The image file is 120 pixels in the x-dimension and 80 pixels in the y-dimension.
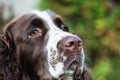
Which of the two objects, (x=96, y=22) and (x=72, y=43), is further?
(x=96, y=22)

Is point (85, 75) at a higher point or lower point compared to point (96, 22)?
higher

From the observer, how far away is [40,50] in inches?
357

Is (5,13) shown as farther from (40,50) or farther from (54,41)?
(54,41)

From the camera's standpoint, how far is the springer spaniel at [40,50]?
28.6 feet

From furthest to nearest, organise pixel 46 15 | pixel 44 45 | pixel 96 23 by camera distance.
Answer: pixel 96 23
pixel 46 15
pixel 44 45

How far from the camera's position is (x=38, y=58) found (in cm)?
912

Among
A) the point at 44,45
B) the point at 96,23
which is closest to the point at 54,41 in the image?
the point at 44,45

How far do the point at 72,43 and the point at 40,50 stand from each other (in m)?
0.59

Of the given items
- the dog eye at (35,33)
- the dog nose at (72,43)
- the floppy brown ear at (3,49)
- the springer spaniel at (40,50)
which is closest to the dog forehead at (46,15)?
the springer spaniel at (40,50)

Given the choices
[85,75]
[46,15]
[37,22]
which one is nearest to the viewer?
[37,22]

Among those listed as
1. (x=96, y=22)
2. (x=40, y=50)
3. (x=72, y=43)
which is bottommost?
(x=96, y=22)

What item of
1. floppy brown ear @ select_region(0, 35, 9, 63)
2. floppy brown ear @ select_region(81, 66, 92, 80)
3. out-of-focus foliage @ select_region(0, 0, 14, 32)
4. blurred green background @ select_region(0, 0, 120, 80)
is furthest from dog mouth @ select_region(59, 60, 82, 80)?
out-of-focus foliage @ select_region(0, 0, 14, 32)

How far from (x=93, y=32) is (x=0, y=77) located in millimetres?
9438

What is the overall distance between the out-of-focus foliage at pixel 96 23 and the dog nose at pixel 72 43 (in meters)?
9.56
